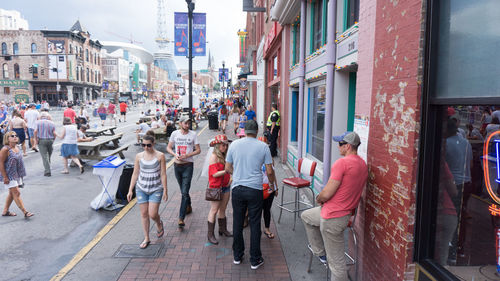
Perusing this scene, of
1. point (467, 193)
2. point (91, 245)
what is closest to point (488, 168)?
point (467, 193)

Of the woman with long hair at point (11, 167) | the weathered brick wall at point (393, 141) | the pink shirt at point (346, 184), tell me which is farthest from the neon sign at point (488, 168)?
the woman with long hair at point (11, 167)

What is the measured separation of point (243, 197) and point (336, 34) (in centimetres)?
374

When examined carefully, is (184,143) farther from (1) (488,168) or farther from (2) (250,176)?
(1) (488,168)

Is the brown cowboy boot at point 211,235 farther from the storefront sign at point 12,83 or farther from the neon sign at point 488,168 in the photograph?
the storefront sign at point 12,83

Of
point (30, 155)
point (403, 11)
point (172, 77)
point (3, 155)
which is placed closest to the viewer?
point (403, 11)

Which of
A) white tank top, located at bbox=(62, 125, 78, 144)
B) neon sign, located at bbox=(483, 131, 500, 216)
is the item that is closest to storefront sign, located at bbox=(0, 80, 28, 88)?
white tank top, located at bbox=(62, 125, 78, 144)

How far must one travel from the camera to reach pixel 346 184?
351 cm

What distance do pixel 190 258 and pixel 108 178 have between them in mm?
2931

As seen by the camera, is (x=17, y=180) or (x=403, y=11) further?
(x=17, y=180)

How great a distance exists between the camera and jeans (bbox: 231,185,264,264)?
4.30m

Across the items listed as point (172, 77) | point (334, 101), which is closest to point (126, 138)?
point (334, 101)

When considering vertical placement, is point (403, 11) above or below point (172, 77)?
below

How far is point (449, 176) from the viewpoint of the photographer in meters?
2.82

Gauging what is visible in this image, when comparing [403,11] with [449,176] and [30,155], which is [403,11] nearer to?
[449,176]
